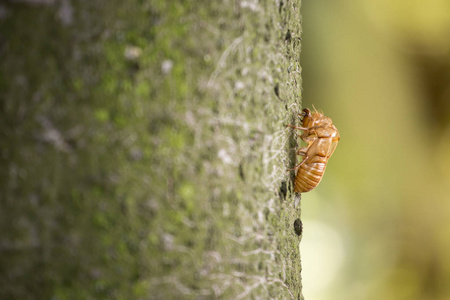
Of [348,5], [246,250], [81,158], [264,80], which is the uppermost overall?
[348,5]

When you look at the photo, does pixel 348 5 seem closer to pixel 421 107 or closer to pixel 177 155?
pixel 421 107

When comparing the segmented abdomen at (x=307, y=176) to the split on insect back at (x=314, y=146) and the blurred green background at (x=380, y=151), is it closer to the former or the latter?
the split on insect back at (x=314, y=146)

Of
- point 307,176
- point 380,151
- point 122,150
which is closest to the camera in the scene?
point 122,150

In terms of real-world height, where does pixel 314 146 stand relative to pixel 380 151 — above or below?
above

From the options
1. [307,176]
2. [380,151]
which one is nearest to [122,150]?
[307,176]

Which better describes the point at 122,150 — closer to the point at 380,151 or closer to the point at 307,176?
the point at 307,176

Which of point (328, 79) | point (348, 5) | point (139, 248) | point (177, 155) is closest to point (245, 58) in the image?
point (177, 155)

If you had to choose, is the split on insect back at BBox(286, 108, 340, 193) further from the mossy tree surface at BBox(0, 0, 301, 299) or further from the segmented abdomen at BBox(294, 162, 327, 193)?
the mossy tree surface at BBox(0, 0, 301, 299)
